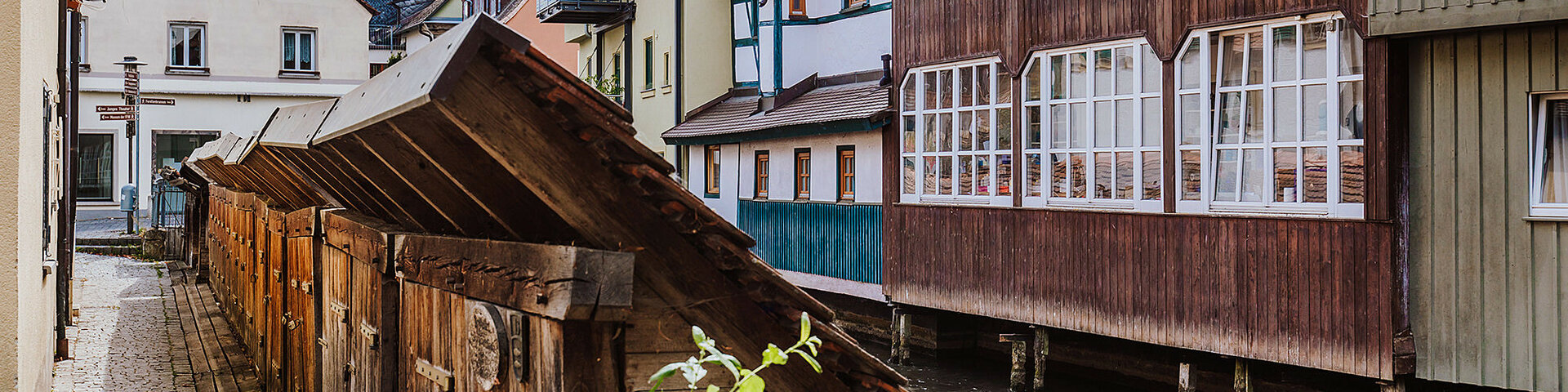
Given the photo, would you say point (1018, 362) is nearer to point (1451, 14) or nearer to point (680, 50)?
point (1451, 14)

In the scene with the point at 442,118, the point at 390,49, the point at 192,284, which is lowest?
the point at 192,284

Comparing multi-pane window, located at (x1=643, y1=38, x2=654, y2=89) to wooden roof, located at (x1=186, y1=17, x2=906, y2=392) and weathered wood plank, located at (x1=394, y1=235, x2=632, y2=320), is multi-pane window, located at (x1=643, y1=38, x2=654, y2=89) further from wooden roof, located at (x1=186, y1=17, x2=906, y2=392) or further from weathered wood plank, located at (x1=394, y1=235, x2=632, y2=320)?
wooden roof, located at (x1=186, y1=17, x2=906, y2=392)

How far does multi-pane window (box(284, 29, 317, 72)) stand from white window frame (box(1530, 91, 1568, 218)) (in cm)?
3246

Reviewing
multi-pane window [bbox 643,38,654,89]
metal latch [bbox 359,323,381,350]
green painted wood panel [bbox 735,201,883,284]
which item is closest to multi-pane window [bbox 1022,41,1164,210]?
green painted wood panel [bbox 735,201,883,284]

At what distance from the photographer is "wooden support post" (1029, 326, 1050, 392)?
15492mm

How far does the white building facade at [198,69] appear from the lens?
34.5 meters

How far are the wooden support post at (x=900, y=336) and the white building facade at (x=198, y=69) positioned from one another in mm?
21966

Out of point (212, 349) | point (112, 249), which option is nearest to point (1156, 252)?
point (212, 349)

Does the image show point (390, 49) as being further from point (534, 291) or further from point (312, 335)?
point (534, 291)

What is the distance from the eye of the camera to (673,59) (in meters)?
26.8

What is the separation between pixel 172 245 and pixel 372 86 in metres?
26.2

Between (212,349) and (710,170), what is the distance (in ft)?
40.3

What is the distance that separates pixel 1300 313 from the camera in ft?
38.9

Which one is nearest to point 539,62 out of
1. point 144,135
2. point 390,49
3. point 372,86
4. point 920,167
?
point 372,86
